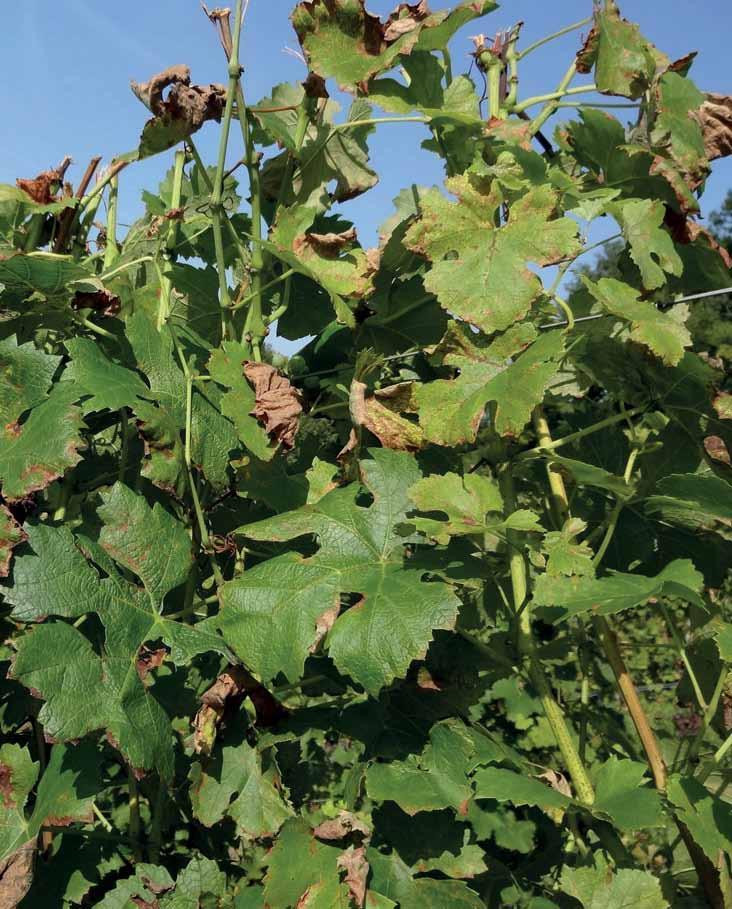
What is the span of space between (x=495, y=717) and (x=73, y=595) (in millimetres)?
3014

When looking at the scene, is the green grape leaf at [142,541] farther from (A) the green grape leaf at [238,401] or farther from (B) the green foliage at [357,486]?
(A) the green grape leaf at [238,401]

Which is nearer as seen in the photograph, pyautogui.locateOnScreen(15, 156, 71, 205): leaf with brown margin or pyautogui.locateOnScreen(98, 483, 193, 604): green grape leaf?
pyautogui.locateOnScreen(98, 483, 193, 604): green grape leaf

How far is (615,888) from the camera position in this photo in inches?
58.6

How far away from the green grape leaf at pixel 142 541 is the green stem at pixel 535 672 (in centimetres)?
54

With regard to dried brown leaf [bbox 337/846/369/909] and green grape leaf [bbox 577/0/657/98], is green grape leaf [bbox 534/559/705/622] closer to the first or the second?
dried brown leaf [bbox 337/846/369/909]

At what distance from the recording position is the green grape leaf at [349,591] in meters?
1.37

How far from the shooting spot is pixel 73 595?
1390 millimetres

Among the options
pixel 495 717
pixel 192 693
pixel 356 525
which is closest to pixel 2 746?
pixel 192 693

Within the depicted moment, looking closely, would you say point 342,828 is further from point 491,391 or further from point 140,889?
point 491,391

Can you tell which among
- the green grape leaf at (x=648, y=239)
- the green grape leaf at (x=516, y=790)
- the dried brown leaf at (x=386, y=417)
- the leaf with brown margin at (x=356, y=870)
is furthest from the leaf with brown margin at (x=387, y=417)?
the leaf with brown margin at (x=356, y=870)

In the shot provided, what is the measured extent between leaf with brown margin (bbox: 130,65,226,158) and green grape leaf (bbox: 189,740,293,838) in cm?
109

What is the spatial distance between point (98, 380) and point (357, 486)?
46cm

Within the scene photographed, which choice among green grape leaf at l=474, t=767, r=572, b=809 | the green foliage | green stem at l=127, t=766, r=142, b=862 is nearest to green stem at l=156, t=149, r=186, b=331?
the green foliage

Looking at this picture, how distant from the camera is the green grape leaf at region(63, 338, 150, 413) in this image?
1.46 metres
